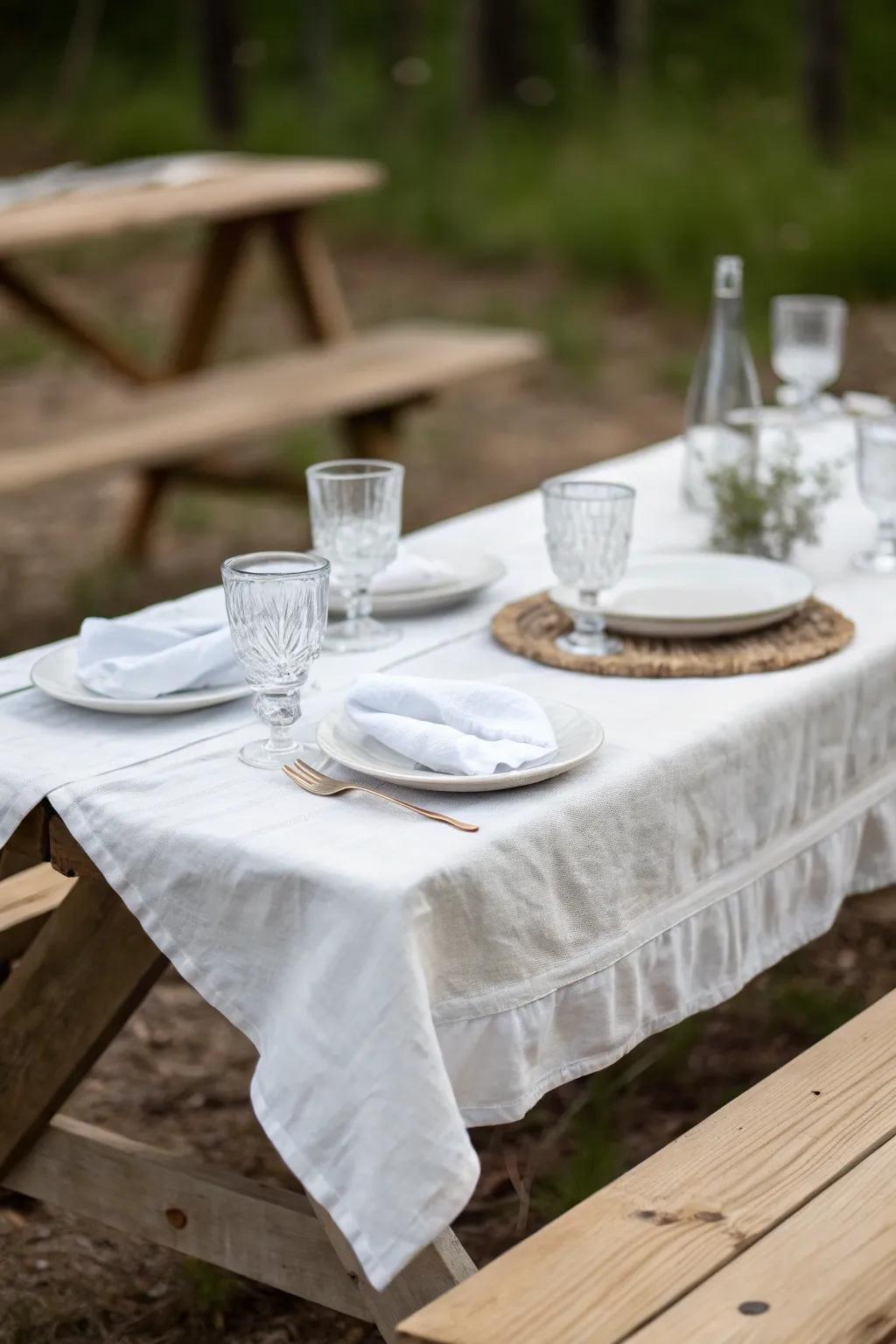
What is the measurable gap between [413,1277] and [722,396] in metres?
1.45

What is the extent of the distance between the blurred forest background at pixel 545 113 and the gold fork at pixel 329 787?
20.0 feet

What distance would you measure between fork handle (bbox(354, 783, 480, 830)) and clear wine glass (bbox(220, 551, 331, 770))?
107mm

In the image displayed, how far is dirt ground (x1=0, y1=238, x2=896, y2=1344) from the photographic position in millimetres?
2027

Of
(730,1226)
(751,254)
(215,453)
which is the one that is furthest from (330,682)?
(751,254)

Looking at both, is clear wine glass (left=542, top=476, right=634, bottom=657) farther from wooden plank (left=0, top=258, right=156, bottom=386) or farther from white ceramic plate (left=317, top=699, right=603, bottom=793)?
wooden plank (left=0, top=258, right=156, bottom=386)

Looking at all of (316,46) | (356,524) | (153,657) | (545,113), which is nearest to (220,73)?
(316,46)

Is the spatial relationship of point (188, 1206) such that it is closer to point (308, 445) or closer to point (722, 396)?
point (722, 396)

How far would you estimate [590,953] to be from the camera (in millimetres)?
1510

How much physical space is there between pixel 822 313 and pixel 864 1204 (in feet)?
5.89

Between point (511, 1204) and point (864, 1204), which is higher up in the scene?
point (864, 1204)

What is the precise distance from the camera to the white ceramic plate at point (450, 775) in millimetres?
1458

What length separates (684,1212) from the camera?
1356 mm

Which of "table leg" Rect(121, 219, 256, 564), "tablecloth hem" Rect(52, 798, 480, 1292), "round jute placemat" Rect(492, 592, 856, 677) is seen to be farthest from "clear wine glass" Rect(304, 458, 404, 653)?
"table leg" Rect(121, 219, 256, 564)

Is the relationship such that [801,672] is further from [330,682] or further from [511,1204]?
[511,1204]
